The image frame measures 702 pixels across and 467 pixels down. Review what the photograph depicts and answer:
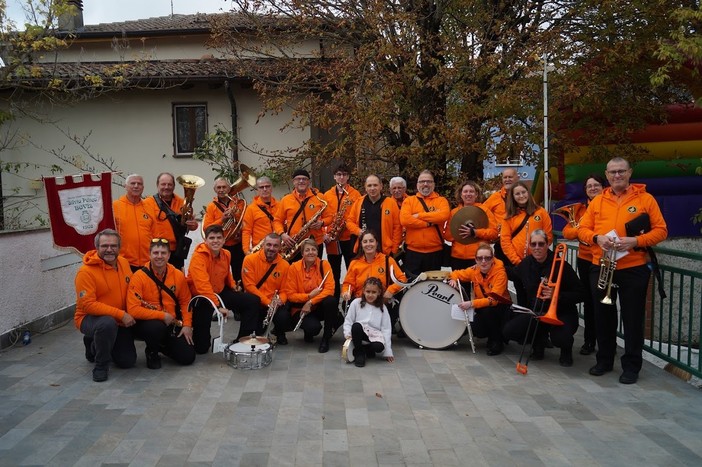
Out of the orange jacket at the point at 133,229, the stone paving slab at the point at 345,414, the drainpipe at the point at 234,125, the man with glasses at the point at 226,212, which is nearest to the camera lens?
the stone paving slab at the point at 345,414

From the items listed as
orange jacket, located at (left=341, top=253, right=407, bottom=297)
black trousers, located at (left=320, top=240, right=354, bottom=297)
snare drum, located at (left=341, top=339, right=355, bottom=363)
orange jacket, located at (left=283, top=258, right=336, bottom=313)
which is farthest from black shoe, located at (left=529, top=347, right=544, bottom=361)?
black trousers, located at (left=320, top=240, right=354, bottom=297)

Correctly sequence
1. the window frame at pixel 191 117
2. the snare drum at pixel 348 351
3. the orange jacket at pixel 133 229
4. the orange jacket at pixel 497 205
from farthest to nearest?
the window frame at pixel 191 117, the orange jacket at pixel 497 205, the orange jacket at pixel 133 229, the snare drum at pixel 348 351

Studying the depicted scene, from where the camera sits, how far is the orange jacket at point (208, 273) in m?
6.11

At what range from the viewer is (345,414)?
14.9 feet

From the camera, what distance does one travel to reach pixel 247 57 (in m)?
13.2

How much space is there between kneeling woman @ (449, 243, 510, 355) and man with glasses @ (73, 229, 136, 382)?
10.2 ft

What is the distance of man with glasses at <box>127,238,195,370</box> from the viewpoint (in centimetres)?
567

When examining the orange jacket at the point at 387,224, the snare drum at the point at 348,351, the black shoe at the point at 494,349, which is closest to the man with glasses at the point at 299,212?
the orange jacket at the point at 387,224

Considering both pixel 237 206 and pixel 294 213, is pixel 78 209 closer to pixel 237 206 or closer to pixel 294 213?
pixel 237 206

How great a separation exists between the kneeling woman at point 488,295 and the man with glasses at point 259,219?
7.58 feet

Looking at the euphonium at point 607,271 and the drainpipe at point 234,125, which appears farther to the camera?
the drainpipe at point 234,125

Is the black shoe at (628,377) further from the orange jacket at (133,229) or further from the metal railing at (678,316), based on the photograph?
the orange jacket at (133,229)

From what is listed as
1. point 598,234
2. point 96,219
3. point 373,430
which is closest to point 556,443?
point 373,430

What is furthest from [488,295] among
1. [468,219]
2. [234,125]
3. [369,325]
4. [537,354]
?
[234,125]
